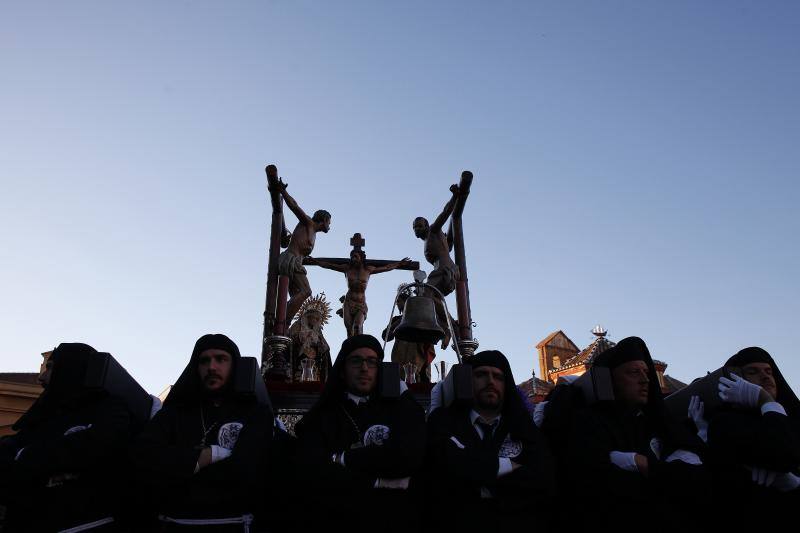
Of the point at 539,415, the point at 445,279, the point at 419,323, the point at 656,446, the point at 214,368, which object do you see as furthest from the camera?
the point at 445,279

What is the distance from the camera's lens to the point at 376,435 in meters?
4.29

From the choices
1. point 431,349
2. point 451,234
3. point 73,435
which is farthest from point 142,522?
point 451,234

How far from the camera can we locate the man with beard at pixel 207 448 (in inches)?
154

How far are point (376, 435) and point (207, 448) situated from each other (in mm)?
1176

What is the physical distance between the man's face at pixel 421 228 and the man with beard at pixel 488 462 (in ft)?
25.8

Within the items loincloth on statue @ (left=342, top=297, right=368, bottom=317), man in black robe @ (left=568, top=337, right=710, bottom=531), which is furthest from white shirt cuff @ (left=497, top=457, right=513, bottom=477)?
loincloth on statue @ (left=342, top=297, right=368, bottom=317)

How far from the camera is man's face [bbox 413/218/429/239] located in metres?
12.4

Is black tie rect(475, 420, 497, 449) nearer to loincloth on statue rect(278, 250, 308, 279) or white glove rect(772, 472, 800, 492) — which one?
white glove rect(772, 472, 800, 492)

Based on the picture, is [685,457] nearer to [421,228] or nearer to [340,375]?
[340,375]

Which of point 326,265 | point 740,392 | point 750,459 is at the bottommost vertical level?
point 750,459

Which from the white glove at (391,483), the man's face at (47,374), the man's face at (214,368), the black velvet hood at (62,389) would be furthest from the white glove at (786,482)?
the man's face at (47,374)

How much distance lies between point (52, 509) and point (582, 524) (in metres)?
3.72

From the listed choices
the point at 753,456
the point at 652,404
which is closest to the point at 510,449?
the point at 652,404

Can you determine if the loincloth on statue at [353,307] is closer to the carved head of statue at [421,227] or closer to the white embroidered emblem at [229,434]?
the carved head of statue at [421,227]
